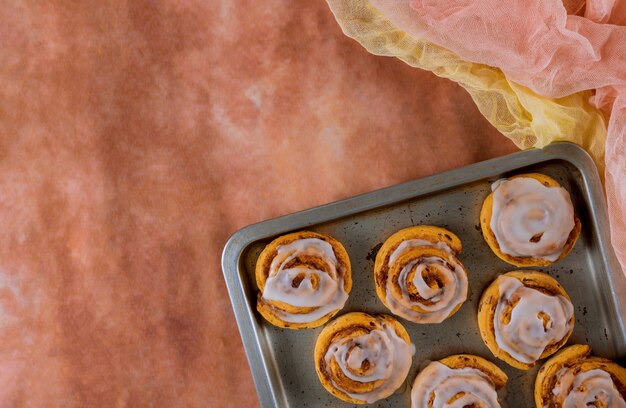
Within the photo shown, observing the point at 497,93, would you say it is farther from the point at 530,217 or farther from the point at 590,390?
the point at 590,390

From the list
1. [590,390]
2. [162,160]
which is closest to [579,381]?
[590,390]

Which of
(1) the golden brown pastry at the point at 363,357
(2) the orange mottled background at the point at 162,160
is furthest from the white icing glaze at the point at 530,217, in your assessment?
(1) the golden brown pastry at the point at 363,357

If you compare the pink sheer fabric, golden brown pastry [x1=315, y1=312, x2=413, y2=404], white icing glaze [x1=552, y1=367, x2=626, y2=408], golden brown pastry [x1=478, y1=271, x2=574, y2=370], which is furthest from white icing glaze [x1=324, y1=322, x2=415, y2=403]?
the pink sheer fabric

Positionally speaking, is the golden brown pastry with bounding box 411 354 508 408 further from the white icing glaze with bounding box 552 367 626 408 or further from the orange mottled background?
the orange mottled background

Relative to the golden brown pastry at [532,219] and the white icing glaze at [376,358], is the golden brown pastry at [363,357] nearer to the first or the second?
the white icing glaze at [376,358]

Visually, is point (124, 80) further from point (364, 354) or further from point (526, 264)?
point (526, 264)
